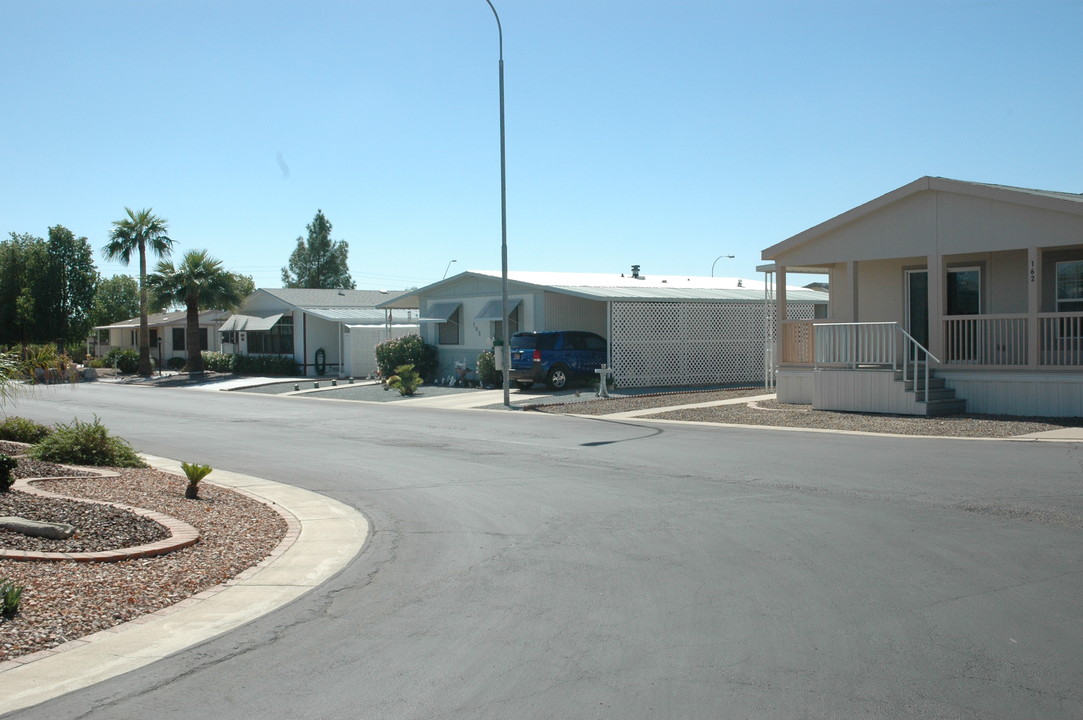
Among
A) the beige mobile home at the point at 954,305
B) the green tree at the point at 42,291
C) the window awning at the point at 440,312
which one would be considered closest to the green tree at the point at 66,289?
the green tree at the point at 42,291

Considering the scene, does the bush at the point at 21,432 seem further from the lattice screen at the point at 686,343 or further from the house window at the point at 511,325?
the house window at the point at 511,325

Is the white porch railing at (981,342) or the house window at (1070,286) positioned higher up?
the house window at (1070,286)

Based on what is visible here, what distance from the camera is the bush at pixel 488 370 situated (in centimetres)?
3064

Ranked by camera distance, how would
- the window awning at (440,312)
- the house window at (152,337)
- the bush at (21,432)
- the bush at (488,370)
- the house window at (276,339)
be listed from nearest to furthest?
the bush at (21,432) → the bush at (488,370) → the window awning at (440,312) → the house window at (276,339) → the house window at (152,337)

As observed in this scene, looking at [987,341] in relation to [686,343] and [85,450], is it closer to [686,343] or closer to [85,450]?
[686,343]

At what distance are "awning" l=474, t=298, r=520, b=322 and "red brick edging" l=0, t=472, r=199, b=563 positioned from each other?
21.6 m

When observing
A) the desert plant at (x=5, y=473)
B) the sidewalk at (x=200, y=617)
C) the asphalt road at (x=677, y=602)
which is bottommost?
the sidewalk at (x=200, y=617)

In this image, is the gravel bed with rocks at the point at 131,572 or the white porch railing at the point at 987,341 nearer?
the gravel bed with rocks at the point at 131,572

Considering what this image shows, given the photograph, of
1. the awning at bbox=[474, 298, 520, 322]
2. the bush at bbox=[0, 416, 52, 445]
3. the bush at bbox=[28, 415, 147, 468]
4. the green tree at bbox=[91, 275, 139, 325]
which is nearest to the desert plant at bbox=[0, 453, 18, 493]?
the bush at bbox=[28, 415, 147, 468]

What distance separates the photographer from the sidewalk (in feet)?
17.1

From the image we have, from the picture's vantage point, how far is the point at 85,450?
1310 centimetres

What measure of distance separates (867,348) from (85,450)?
49.4 feet

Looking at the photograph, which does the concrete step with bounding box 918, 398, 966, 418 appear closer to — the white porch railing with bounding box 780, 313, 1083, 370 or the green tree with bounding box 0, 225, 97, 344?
the white porch railing with bounding box 780, 313, 1083, 370

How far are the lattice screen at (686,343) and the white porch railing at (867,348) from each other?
22.5ft
